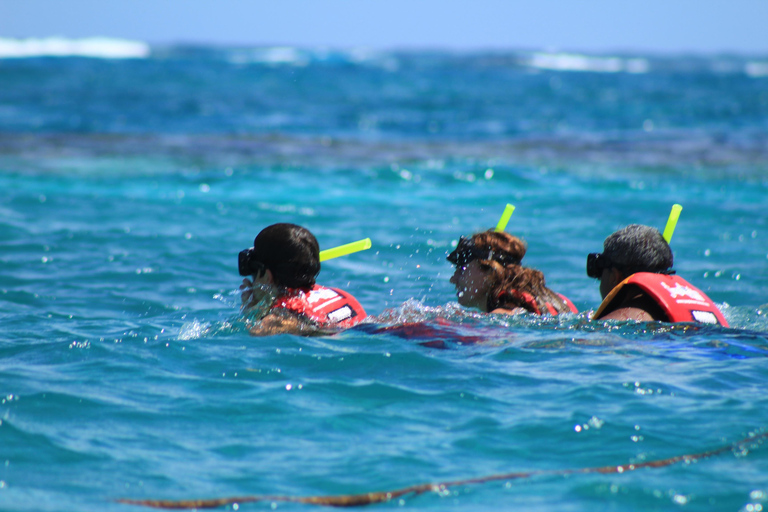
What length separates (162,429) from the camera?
3.87m

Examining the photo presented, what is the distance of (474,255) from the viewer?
5578 millimetres

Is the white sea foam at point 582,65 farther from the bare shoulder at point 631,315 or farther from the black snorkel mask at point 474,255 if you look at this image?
the bare shoulder at point 631,315

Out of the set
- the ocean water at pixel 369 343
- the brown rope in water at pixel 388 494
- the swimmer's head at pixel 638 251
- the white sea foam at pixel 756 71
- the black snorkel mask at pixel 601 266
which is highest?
the white sea foam at pixel 756 71

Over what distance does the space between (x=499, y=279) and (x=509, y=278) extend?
0.23 ft

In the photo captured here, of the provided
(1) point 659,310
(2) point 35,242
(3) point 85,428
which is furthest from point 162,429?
(2) point 35,242

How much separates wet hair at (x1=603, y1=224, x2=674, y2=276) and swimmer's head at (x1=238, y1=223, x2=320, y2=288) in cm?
194

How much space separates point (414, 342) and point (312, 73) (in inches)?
1887

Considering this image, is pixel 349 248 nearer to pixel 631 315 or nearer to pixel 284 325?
pixel 284 325

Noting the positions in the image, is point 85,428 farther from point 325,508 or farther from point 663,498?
point 663,498

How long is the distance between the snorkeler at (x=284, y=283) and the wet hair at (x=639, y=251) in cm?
190

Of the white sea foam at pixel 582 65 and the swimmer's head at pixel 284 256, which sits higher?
the white sea foam at pixel 582 65

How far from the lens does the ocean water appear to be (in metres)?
3.47

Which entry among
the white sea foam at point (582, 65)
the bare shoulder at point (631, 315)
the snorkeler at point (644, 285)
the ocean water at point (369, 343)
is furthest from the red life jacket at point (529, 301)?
the white sea foam at point (582, 65)

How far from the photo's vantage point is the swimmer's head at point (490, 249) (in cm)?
556
